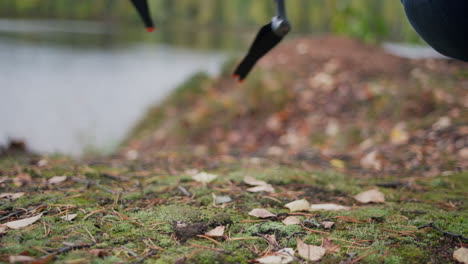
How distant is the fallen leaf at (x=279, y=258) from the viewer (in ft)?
2.08

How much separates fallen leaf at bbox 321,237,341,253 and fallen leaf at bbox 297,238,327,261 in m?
0.01

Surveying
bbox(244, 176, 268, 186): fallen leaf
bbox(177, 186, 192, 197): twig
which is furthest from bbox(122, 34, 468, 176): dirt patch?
bbox(177, 186, 192, 197): twig

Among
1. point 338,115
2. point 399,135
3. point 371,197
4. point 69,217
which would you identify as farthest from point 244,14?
point 69,217

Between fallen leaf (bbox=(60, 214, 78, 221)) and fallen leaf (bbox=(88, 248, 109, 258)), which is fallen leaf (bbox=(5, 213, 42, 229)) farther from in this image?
fallen leaf (bbox=(88, 248, 109, 258))

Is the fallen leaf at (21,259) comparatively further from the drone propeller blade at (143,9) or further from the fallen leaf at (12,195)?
the drone propeller blade at (143,9)

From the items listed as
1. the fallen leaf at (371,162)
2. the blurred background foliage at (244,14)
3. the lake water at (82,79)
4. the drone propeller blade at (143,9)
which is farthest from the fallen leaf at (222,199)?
the blurred background foliage at (244,14)

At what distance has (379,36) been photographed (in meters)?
5.42

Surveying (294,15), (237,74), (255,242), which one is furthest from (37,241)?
(294,15)

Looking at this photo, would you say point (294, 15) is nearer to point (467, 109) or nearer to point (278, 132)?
point (278, 132)

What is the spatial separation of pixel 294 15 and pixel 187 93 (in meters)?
2.89

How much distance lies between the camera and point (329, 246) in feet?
2.27

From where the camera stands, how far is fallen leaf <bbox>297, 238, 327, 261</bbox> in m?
0.65

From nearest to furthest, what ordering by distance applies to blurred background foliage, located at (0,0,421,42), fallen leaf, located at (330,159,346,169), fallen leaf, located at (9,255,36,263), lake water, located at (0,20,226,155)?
1. fallen leaf, located at (9,255,36,263)
2. fallen leaf, located at (330,159,346,169)
3. lake water, located at (0,20,226,155)
4. blurred background foliage, located at (0,0,421,42)

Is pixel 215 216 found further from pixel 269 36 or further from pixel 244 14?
pixel 244 14
